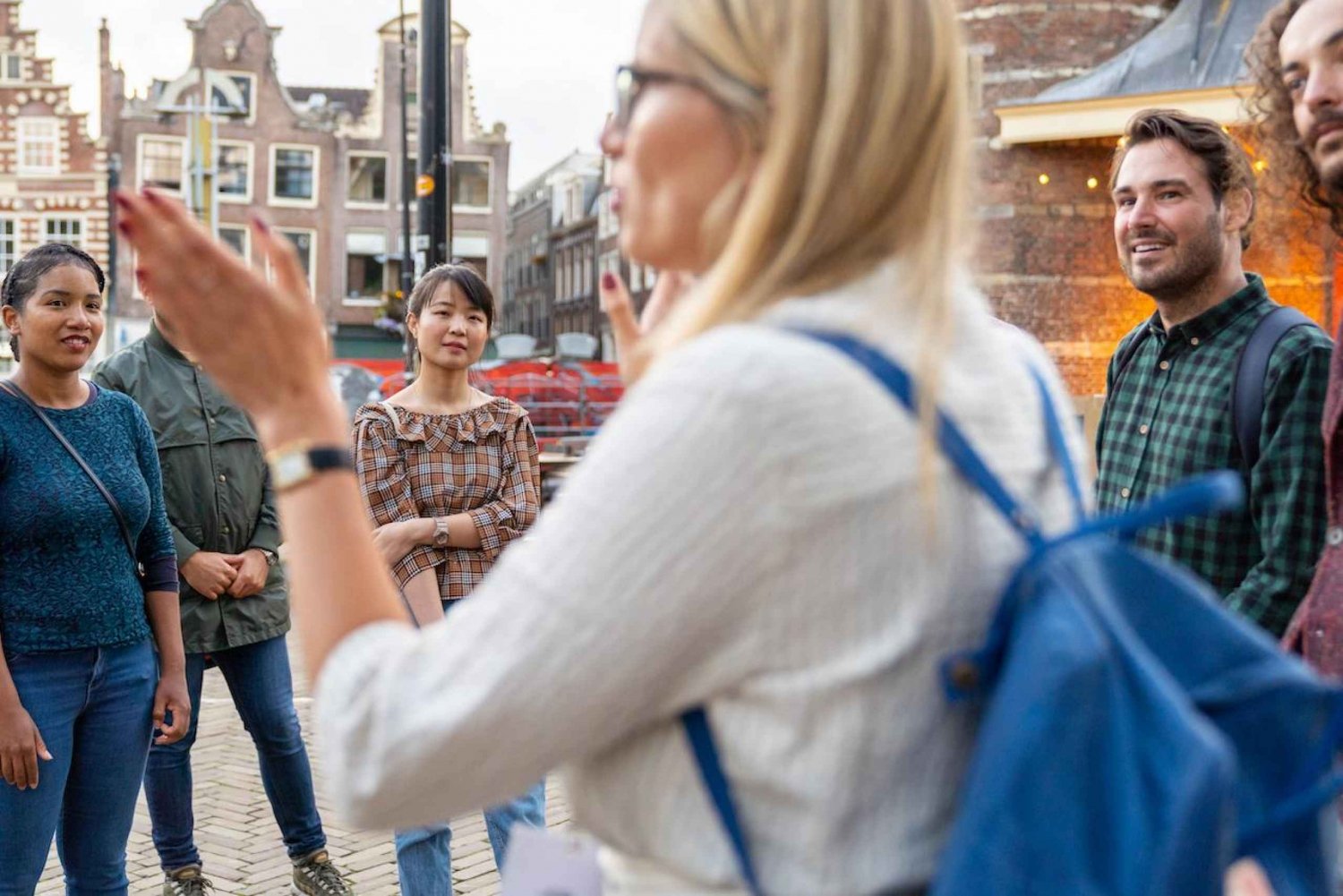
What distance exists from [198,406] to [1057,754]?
12.7ft

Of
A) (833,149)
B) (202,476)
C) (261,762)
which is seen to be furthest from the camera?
(261,762)

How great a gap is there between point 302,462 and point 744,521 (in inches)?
15.7

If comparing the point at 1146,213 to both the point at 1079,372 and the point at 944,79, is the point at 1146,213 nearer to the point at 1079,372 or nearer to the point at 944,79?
the point at 944,79

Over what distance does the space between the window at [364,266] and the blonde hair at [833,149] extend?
3945cm

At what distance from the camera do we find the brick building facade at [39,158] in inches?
1485

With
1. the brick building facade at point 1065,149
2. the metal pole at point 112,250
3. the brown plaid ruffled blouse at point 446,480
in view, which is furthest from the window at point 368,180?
the brown plaid ruffled blouse at point 446,480

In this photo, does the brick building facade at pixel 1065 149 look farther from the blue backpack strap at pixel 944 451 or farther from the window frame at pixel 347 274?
the window frame at pixel 347 274

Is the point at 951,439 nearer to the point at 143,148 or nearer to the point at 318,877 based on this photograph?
the point at 318,877

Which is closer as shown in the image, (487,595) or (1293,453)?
(487,595)

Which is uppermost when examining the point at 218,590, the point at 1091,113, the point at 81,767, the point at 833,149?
the point at 1091,113

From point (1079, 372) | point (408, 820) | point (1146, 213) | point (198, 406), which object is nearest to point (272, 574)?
point (198, 406)

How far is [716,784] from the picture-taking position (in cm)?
97

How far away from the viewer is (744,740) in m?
0.96

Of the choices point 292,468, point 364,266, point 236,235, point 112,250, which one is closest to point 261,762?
point 292,468
